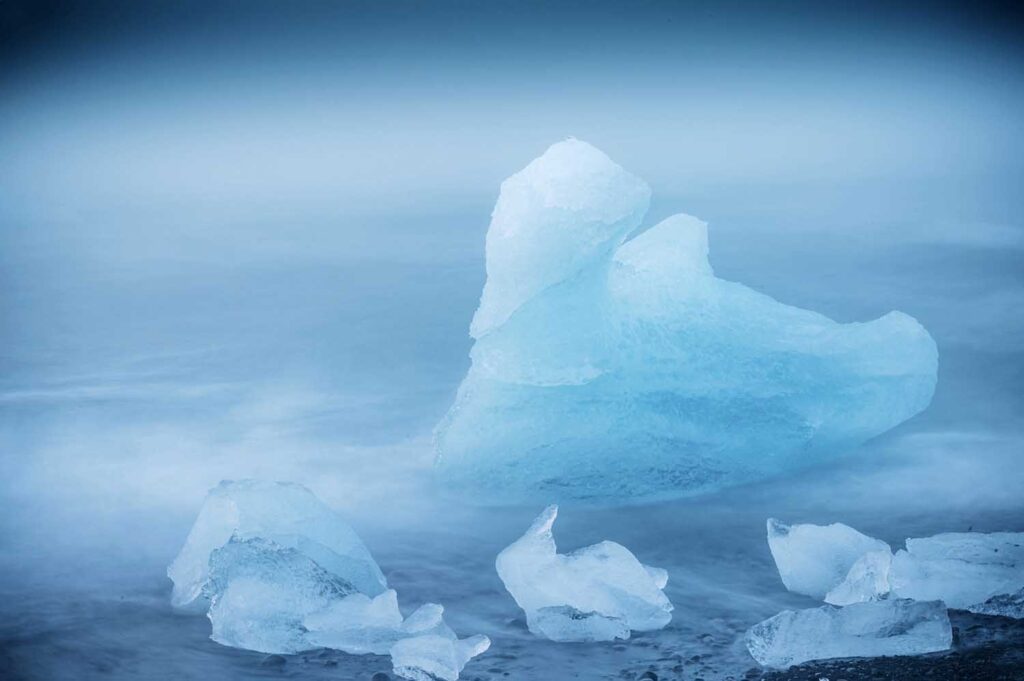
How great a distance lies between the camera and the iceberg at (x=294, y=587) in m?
2.73

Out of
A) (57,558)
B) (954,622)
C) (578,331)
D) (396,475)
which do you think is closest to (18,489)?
(57,558)

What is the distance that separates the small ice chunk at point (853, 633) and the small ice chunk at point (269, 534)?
990mm

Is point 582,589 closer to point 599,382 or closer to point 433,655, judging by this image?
point 433,655

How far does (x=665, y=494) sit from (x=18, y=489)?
201cm

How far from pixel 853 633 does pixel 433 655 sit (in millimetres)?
907

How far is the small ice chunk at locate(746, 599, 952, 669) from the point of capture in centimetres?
263

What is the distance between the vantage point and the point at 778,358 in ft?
13.1

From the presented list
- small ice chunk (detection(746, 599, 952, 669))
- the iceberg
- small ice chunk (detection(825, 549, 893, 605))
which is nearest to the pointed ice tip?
the iceberg

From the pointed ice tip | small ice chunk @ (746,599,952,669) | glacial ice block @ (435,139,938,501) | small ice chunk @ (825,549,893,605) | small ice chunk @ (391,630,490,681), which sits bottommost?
small ice chunk @ (391,630,490,681)

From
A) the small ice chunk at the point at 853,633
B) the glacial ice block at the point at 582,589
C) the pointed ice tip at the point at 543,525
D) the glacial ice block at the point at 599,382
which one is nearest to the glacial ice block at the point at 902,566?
the small ice chunk at the point at 853,633

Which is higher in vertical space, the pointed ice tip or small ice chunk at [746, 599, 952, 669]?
the pointed ice tip

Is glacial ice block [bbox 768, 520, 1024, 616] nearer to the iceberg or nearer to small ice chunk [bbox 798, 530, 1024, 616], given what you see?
small ice chunk [bbox 798, 530, 1024, 616]

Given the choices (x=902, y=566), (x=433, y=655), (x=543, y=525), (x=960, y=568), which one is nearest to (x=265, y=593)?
(x=433, y=655)

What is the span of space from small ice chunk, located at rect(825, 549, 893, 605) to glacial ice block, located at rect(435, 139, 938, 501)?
83cm
